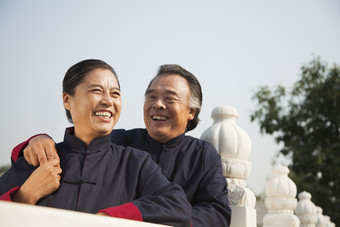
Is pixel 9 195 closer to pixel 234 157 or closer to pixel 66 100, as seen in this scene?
pixel 66 100

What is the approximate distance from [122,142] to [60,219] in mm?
2383

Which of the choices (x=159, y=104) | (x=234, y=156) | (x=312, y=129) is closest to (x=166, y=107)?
(x=159, y=104)

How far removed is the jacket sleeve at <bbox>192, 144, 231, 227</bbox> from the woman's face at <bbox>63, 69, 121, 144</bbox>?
92 cm

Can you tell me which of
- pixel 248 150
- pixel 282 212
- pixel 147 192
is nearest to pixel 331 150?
pixel 282 212

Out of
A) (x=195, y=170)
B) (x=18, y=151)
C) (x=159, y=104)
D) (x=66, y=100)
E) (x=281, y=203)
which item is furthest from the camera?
(x=281, y=203)

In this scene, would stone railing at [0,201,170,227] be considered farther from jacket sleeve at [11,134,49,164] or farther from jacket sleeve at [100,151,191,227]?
jacket sleeve at [11,134,49,164]

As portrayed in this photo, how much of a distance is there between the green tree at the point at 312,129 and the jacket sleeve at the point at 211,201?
16422 mm

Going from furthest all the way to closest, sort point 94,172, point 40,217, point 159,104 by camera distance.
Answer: point 159,104 < point 94,172 < point 40,217

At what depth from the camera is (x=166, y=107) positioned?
3568 millimetres

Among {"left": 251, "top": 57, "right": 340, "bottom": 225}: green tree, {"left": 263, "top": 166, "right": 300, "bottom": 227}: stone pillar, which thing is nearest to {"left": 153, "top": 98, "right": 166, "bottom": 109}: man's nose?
{"left": 263, "top": 166, "right": 300, "bottom": 227}: stone pillar

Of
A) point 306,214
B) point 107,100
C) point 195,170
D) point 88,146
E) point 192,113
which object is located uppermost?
point 107,100

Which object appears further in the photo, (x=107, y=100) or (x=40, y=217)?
(x=107, y=100)

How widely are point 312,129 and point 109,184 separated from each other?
20.3 m

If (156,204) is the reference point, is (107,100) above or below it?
above
